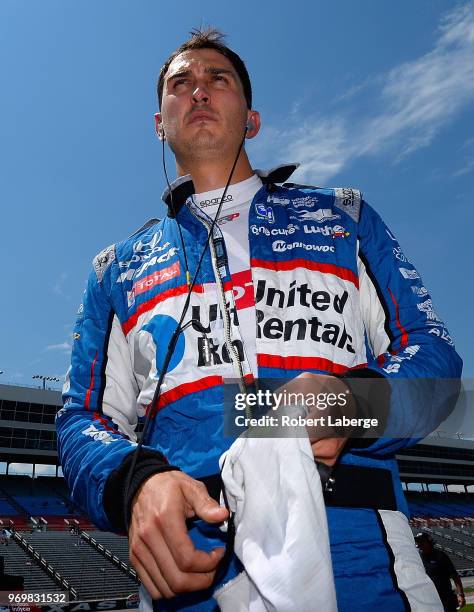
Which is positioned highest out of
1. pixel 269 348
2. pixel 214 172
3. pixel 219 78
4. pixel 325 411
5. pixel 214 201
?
pixel 219 78

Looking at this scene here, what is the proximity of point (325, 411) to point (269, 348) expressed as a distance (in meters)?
0.51

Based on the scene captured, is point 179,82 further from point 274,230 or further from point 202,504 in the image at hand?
point 202,504

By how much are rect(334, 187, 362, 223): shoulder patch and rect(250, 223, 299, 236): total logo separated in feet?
0.65

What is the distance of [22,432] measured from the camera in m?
33.2

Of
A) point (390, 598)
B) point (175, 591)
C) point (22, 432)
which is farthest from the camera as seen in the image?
point (22, 432)

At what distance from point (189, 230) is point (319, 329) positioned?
67cm

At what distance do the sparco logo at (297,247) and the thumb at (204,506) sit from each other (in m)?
0.96

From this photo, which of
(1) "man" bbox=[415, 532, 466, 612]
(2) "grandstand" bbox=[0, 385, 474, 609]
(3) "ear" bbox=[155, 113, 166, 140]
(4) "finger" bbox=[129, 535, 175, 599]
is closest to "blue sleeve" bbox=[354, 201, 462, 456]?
(4) "finger" bbox=[129, 535, 175, 599]

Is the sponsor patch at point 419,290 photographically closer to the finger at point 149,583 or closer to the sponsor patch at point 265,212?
the sponsor patch at point 265,212

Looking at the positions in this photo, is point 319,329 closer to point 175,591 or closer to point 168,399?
point 168,399

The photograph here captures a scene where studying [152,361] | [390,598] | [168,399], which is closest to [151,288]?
[152,361]

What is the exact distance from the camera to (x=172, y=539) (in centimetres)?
98

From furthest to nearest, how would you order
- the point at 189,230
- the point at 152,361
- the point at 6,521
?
the point at 6,521 < the point at 189,230 < the point at 152,361

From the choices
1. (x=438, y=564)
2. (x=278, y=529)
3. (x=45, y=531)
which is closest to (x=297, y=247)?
(x=278, y=529)
